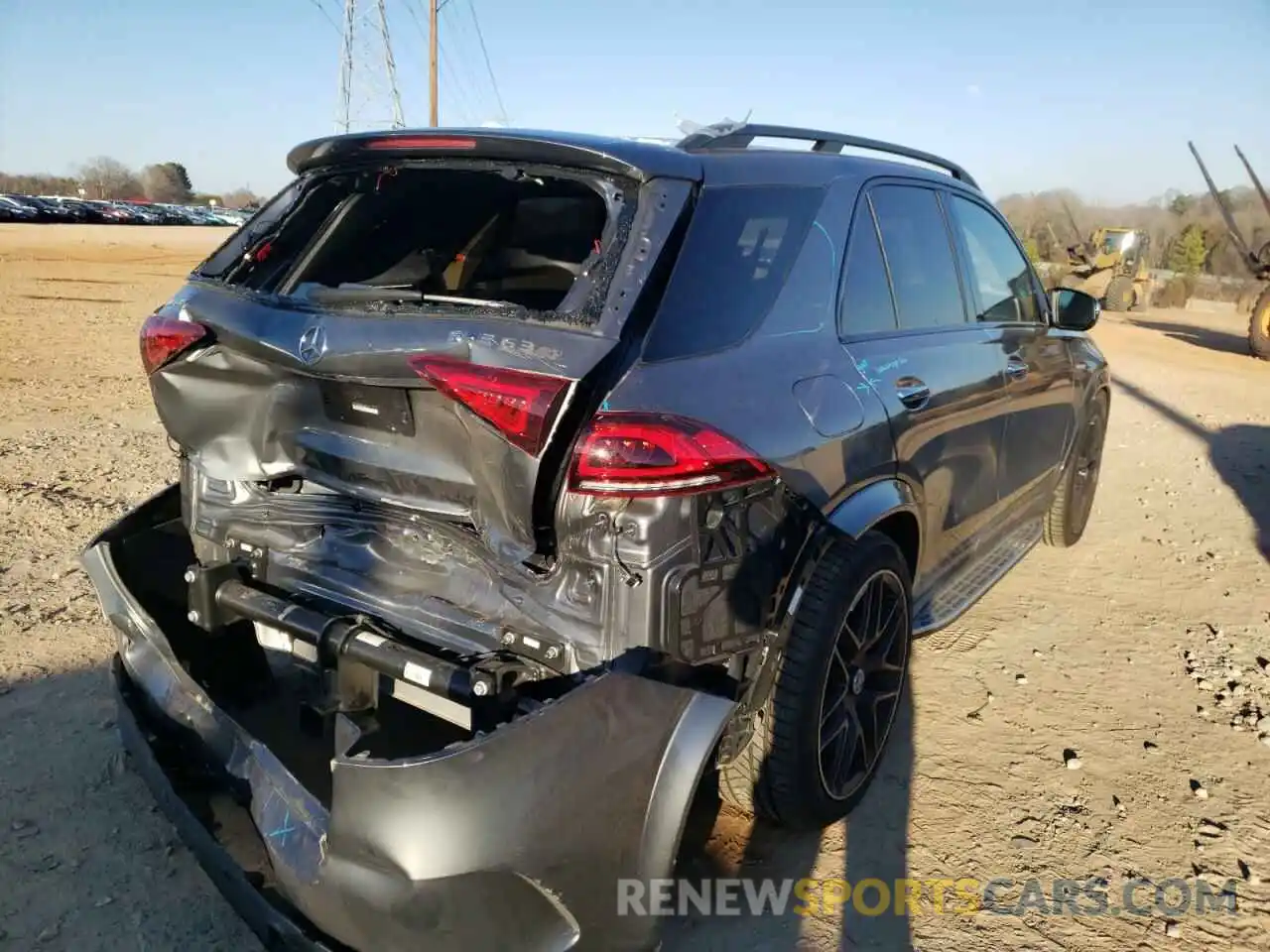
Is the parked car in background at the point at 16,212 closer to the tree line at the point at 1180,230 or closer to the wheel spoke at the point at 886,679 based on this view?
the tree line at the point at 1180,230

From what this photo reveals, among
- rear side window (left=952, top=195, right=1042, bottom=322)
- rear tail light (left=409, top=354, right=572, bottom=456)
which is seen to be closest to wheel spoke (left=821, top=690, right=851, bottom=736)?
rear tail light (left=409, top=354, right=572, bottom=456)

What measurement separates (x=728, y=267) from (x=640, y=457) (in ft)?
2.11

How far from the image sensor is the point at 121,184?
329 ft

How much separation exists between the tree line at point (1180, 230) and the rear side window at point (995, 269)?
21.8 metres

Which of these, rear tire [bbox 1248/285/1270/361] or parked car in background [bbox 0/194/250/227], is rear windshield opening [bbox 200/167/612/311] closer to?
rear tire [bbox 1248/285/1270/361]

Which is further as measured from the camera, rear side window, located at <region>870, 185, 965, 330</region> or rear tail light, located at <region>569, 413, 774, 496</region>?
rear side window, located at <region>870, 185, 965, 330</region>

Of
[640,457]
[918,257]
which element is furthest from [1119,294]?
[640,457]

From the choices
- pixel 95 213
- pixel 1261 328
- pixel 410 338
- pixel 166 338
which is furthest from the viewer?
pixel 95 213

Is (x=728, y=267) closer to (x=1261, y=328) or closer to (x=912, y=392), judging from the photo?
(x=912, y=392)

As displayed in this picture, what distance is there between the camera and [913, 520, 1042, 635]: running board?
330 centimetres

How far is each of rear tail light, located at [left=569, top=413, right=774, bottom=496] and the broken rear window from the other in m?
0.82

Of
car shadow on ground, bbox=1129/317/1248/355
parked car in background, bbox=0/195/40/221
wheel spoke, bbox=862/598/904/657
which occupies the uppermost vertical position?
parked car in background, bbox=0/195/40/221

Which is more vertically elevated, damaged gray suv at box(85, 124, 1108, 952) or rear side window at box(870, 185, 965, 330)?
rear side window at box(870, 185, 965, 330)

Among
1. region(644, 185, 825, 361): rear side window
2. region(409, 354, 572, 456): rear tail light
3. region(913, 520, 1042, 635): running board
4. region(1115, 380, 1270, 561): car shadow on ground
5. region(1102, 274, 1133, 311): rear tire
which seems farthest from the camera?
region(1102, 274, 1133, 311): rear tire
